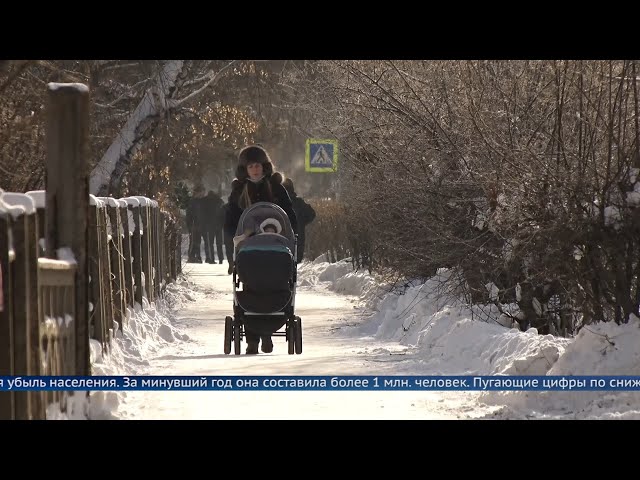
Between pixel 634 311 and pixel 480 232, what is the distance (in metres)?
3.93

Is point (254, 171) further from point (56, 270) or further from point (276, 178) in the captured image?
point (56, 270)

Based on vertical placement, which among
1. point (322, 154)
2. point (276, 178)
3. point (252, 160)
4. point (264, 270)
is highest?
point (322, 154)

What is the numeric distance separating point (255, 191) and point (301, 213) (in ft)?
17.0

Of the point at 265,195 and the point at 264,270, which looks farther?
the point at 265,195

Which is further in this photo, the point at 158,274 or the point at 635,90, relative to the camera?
the point at 158,274

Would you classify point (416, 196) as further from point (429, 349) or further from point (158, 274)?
point (158, 274)

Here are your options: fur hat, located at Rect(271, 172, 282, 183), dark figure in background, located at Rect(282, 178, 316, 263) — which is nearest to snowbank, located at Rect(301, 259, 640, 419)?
dark figure in background, located at Rect(282, 178, 316, 263)

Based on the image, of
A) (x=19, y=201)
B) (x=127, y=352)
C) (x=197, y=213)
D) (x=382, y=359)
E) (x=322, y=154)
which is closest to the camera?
(x=19, y=201)

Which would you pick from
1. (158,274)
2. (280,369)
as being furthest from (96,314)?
(158,274)

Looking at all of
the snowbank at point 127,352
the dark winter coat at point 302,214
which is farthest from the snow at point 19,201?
the dark winter coat at point 302,214

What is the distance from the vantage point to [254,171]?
41.7 ft

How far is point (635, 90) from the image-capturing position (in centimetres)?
891

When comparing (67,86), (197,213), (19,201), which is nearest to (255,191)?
(67,86)

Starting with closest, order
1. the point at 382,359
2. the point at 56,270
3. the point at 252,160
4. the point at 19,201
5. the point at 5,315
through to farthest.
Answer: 1. the point at 5,315
2. the point at 19,201
3. the point at 56,270
4. the point at 382,359
5. the point at 252,160
